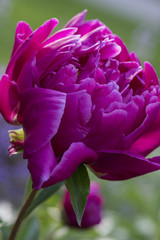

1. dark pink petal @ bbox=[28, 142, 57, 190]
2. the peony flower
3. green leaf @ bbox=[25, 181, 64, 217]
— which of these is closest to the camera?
dark pink petal @ bbox=[28, 142, 57, 190]

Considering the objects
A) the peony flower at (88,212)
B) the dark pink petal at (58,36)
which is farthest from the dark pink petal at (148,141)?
the peony flower at (88,212)

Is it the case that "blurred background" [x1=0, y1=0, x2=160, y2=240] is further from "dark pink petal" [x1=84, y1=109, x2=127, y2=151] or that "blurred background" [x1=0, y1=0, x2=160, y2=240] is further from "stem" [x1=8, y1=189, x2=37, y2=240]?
"dark pink petal" [x1=84, y1=109, x2=127, y2=151]

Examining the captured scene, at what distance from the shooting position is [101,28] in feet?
1.21

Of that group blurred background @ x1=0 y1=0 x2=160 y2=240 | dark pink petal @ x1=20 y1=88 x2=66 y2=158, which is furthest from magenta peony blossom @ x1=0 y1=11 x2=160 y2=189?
blurred background @ x1=0 y1=0 x2=160 y2=240

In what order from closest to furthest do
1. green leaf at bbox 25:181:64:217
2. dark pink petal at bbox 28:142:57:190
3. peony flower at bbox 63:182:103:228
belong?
dark pink petal at bbox 28:142:57:190 → green leaf at bbox 25:181:64:217 → peony flower at bbox 63:182:103:228

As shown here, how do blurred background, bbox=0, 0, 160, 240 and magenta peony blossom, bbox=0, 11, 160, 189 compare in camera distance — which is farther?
blurred background, bbox=0, 0, 160, 240

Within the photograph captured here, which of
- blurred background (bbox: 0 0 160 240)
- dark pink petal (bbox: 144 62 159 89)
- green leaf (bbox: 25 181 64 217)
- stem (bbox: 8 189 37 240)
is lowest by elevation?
blurred background (bbox: 0 0 160 240)

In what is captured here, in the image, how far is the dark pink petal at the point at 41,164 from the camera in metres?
0.30

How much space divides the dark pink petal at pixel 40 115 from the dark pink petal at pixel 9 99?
0.02 metres

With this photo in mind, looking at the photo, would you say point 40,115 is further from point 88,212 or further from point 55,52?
point 88,212

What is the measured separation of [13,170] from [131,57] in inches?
22.4

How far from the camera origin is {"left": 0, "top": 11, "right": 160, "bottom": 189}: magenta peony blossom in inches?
12.1

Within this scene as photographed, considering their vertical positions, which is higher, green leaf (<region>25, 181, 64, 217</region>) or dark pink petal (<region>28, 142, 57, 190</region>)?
dark pink petal (<region>28, 142, 57, 190</region>)

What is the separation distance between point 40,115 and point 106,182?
2.51ft
